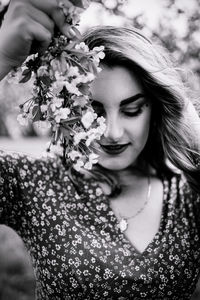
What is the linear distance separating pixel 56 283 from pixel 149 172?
751 mm

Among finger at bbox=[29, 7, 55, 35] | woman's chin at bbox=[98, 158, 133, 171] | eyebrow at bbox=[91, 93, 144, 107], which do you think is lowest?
woman's chin at bbox=[98, 158, 133, 171]

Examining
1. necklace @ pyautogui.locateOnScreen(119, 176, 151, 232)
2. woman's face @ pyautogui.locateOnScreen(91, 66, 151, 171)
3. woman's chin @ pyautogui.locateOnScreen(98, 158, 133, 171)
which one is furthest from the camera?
necklace @ pyautogui.locateOnScreen(119, 176, 151, 232)

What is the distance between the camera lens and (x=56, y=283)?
2.34m

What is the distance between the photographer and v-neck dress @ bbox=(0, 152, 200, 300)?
2.32 m

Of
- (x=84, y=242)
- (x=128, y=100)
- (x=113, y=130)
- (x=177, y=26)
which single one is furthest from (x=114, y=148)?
(x=177, y=26)

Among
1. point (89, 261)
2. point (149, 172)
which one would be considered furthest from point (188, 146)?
point (89, 261)

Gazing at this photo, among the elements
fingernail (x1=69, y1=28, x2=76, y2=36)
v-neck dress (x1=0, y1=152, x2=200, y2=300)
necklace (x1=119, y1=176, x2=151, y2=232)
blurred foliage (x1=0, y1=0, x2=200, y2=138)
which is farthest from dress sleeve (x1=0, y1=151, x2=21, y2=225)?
blurred foliage (x1=0, y1=0, x2=200, y2=138)

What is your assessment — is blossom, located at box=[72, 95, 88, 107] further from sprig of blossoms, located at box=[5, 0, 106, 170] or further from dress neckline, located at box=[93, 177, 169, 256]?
dress neckline, located at box=[93, 177, 169, 256]

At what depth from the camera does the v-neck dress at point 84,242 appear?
2.32 metres

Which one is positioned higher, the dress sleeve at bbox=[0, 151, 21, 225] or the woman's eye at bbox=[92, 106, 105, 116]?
the woman's eye at bbox=[92, 106, 105, 116]

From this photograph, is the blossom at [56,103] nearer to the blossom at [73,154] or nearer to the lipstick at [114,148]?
the blossom at [73,154]

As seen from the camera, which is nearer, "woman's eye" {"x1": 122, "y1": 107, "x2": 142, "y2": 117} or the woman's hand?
the woman's hand

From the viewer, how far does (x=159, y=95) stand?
2414 mm

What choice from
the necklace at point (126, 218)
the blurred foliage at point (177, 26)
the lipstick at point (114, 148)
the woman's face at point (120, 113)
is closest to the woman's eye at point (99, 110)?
the woman's face at point (120, 113)
